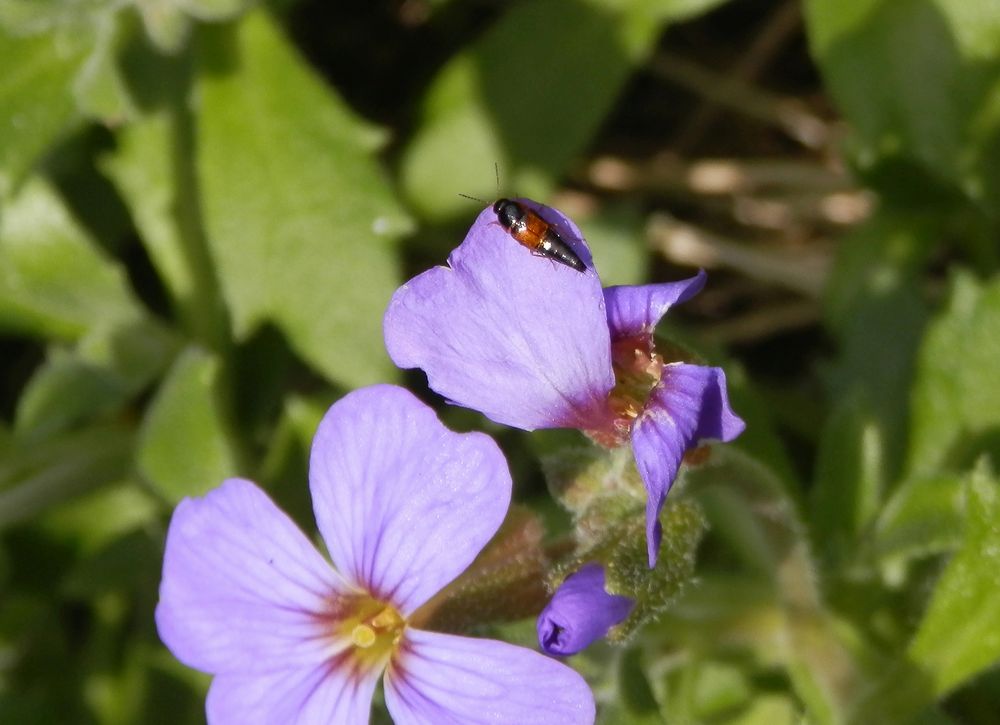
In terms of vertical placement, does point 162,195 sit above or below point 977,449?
above

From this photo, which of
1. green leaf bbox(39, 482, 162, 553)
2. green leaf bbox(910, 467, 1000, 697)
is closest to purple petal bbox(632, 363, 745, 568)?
green leaf bbox(910, 467, 1000, 697)

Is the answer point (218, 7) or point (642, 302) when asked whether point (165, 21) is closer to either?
point (218, 7)

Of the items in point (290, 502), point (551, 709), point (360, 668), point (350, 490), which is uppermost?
point (350, 490)

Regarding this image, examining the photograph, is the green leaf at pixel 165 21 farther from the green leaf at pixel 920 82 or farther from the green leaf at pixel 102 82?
the green leaf at pixel 920 82

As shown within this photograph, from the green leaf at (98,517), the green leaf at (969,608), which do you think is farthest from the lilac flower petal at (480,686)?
the green leaf at (98,517)

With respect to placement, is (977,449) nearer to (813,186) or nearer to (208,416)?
(813,186)

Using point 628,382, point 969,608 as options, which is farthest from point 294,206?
point 969,608

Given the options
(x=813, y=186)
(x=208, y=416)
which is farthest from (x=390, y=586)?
(x=813, y=186)
